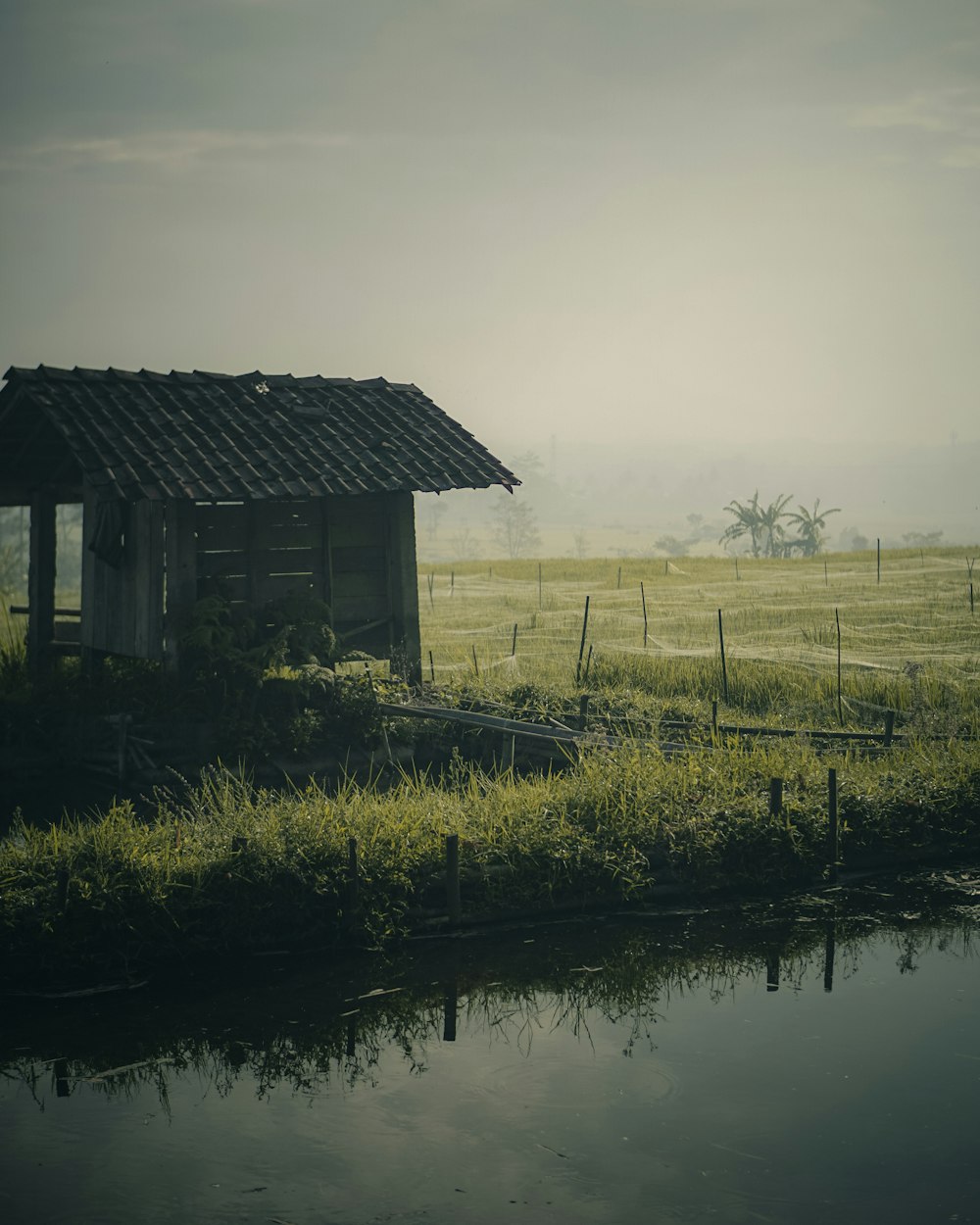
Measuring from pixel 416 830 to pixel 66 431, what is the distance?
24.2ft

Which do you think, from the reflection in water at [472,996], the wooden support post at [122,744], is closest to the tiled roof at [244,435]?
the wooden support post at [122,744]

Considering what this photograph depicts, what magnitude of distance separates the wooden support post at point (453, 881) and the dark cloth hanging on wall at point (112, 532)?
7.56 metres

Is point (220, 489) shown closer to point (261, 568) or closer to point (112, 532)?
point (261, 568)

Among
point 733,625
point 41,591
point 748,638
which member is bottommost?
point 748,638

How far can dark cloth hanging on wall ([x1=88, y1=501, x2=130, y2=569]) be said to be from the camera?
15594mm

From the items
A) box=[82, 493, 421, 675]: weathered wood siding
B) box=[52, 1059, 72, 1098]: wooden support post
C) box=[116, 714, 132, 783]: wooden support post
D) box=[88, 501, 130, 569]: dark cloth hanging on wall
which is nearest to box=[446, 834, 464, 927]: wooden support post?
box=[52, 1059, 72, 1098]: wooden support post

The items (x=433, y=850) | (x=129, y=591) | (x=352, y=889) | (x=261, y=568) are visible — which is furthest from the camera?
(x=261, y=568)

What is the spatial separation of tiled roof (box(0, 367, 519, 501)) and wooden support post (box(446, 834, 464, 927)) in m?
6.24

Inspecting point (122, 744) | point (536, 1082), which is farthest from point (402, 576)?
point (536, 1082)

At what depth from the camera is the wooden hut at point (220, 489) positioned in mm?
14914

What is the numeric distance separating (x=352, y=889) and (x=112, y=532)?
25.1ft

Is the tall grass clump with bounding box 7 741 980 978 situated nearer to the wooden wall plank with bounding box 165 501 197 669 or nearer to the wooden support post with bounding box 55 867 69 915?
the wooden support post with bounding box 55 867 69 915

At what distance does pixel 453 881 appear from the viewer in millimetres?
9891

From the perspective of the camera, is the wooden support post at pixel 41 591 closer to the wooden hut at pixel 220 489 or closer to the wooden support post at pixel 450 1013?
the wooden hut at pixel 220 489
